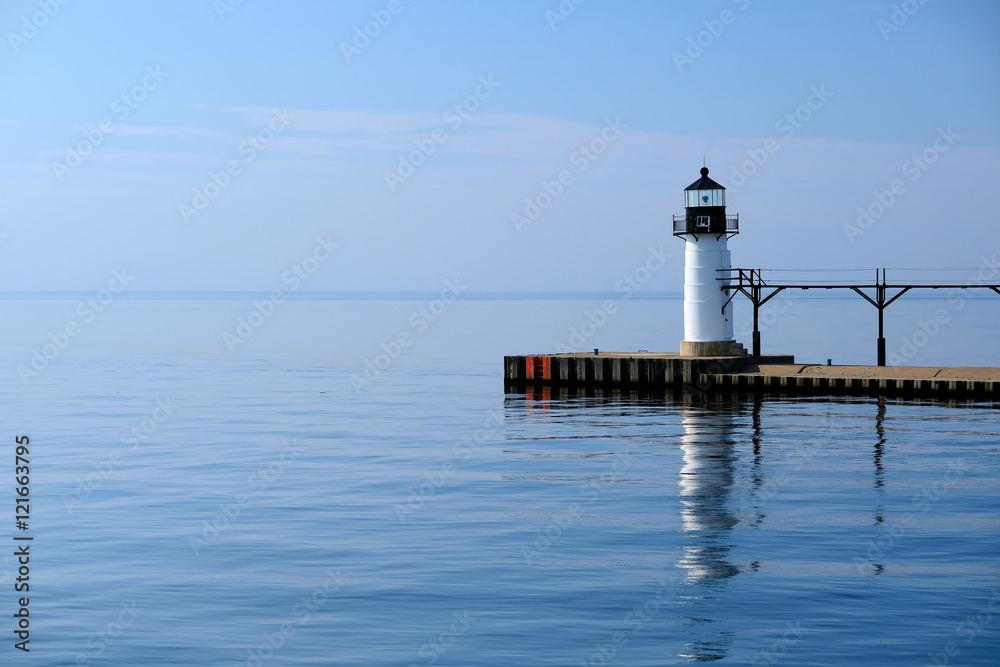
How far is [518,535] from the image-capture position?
23.2 metres

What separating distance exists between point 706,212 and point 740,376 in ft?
24.9

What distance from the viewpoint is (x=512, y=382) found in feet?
196

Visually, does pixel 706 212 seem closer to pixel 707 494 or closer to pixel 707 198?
pixel 707 198

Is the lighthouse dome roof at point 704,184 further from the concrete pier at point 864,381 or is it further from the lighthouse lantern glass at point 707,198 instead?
the concrete pier at point 864,381

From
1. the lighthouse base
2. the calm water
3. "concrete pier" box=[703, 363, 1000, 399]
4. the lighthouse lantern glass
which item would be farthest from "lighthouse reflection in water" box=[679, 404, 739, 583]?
the lighthouse lantern glass

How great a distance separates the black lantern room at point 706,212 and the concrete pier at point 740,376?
18.9ft

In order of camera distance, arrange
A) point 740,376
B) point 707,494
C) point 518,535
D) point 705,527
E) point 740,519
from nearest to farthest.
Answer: point 518,535 → point 705,527 → point 740,519 → point 707,494 → point 740,376

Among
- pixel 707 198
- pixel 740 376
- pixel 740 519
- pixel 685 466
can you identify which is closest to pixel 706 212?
pixel 707 198

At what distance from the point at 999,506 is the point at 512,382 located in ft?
117

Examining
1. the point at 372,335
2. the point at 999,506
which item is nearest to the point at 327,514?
the point at 999,506

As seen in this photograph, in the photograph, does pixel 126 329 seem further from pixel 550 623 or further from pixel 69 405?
pixel 550 623

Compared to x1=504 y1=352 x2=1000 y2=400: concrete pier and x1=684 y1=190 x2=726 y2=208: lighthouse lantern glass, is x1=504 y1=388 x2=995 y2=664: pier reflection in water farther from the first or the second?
x1=684 y1=190 x2=726 y2=208: lighthouse lantern glass

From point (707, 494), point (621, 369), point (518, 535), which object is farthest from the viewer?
point (621, 369)

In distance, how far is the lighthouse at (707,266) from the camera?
5416 centimetres
